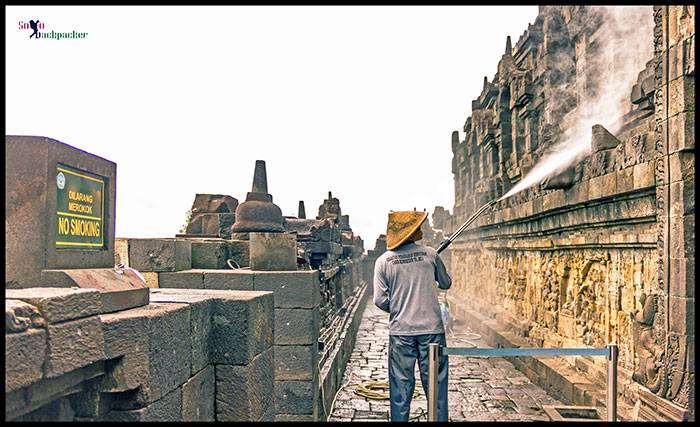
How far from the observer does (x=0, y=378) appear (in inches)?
70.0

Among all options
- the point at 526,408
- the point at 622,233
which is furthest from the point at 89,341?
the point at 526,408

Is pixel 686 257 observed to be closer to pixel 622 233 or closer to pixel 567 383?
pixel 622 233

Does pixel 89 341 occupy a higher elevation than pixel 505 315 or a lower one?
higher

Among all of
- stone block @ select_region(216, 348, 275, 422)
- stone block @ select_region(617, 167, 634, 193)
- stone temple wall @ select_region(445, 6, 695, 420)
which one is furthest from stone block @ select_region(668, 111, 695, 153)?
stone block @ select_region(216, 348, 275, 422)

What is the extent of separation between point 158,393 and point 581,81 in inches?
439

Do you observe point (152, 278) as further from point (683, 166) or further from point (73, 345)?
point (683, 166)

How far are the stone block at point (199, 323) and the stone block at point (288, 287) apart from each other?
283 cm

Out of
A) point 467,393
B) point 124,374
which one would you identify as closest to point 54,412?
point 124,374

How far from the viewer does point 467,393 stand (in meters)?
9.28

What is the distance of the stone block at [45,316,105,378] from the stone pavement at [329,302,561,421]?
594 centimetres

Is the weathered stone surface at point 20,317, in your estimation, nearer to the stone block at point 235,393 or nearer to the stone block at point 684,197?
the stone block at point 235,393

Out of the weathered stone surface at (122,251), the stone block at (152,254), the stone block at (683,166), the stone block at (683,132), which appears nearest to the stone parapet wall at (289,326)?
the stone block at (152,254)

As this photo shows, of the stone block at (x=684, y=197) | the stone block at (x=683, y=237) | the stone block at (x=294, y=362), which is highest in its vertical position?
the stone block at (x=684, y=197)

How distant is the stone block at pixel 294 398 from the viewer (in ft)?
20.5
